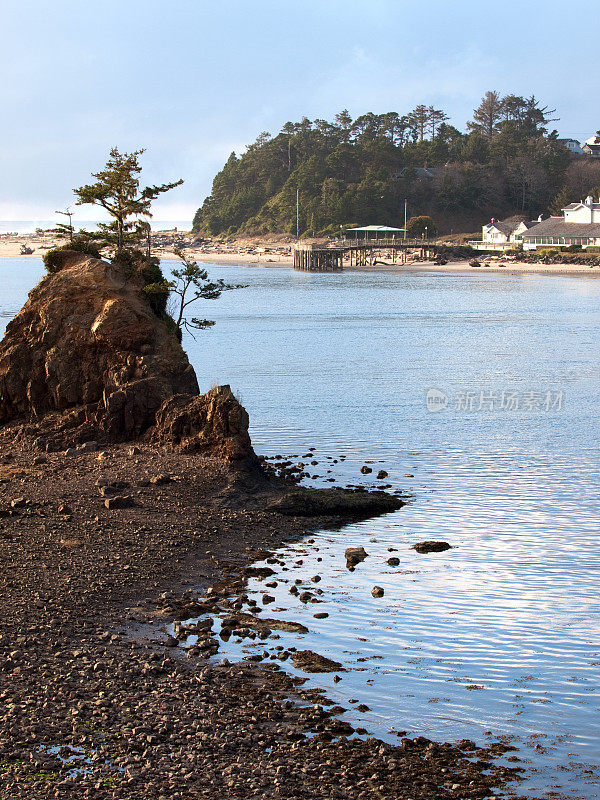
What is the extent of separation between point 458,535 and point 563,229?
381 feet

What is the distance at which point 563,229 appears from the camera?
127312 millimetres


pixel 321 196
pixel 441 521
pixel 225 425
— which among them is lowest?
pixel 441 521

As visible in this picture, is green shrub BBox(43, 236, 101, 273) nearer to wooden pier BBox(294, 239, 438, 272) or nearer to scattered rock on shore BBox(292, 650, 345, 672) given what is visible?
scattered rock on shore BBox(292, 650, 345, 672)

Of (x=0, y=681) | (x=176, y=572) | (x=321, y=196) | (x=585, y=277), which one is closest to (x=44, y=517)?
(x=176, y=572)

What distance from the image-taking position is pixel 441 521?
62.9 ft

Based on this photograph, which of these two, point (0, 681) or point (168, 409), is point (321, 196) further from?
point (0, 681)

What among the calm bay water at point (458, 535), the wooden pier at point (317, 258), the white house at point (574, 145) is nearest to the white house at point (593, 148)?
the white house at point (574, 145)

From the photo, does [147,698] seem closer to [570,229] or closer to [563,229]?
[570,229]

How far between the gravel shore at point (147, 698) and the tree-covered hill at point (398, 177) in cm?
12852

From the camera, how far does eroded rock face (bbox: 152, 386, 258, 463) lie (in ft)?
66.6

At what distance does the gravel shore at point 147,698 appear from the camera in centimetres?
917

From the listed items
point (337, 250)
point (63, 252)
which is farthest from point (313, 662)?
point (337, 250)

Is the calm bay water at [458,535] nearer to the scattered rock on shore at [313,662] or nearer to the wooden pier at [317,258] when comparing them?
the scattered rock on shore at [313,662]

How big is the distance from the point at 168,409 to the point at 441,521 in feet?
21.8
